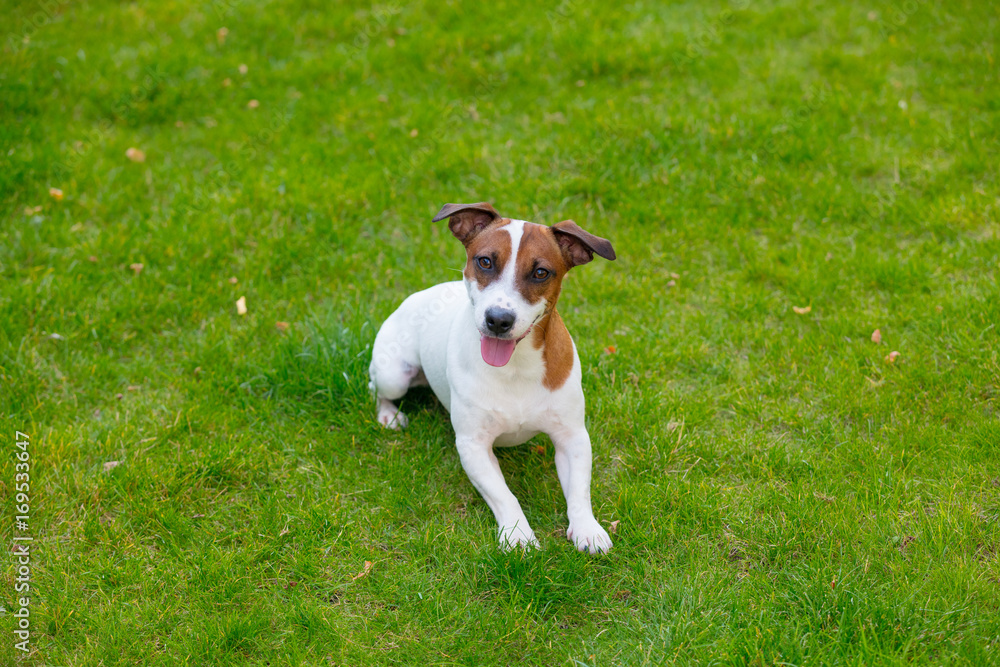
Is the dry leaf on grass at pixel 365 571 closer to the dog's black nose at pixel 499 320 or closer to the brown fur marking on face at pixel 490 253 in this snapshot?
the dog's black nose at pixel 499 320

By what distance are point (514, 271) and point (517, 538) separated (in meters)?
1.19

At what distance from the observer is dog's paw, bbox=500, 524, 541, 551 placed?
3564 millimetres

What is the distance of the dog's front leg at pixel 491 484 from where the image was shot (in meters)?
3.66

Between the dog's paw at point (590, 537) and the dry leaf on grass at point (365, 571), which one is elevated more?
the dog's paw at point (590, 537)

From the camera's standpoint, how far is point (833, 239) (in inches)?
232

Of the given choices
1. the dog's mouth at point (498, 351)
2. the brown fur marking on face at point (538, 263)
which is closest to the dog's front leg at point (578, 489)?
the dog's mouth at point (498, 351)

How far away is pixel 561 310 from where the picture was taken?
543 cm

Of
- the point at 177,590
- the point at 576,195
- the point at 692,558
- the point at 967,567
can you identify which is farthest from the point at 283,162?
the point at 967,567

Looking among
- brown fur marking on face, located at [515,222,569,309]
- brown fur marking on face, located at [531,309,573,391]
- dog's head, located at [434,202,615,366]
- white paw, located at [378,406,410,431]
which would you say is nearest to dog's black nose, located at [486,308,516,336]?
dog's head, located at [434,202,615,366]

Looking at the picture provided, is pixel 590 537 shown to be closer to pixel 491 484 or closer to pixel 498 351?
pixel 491 484

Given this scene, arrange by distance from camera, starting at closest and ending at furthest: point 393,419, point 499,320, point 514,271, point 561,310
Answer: point 499,320, point 514,271, point 393,419, point 561,310

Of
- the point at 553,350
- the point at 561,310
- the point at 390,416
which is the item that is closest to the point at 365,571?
the point at 390,416

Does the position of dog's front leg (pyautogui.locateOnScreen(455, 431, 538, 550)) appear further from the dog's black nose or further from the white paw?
the white paw

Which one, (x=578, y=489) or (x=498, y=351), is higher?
(x=498, y=351)
